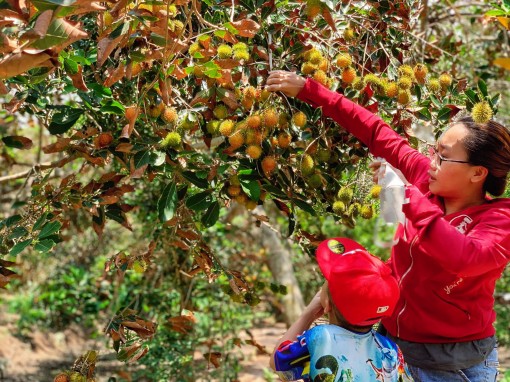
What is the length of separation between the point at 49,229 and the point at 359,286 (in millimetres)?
919

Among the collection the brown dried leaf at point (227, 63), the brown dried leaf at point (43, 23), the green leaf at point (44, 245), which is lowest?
the green leaf at point (44, 245)

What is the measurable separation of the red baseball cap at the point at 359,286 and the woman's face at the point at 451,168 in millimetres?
285

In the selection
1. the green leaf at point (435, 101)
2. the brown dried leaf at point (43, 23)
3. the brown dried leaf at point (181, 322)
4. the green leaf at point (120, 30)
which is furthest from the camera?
the brown dried leaf at point (181, 322)

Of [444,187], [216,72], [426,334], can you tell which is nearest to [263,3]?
[216,72]

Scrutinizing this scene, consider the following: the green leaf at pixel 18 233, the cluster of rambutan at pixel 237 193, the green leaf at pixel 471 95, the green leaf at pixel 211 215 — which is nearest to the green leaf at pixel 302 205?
the cluster of rambutan at pixel 237 193

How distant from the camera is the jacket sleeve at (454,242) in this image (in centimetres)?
149

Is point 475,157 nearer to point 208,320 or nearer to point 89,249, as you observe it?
point 208,320

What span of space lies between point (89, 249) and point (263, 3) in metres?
4.48

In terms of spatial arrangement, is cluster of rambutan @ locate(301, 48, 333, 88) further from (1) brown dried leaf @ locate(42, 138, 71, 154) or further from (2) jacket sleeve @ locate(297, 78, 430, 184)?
(1) brown dried leaf @ locate(42, 138, 71, 154)

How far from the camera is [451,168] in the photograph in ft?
5.51

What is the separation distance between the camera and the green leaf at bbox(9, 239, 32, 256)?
1.86m

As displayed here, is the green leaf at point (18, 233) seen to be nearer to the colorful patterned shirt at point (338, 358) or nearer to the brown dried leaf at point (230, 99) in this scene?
the brown dried leaf at point (230, 99)

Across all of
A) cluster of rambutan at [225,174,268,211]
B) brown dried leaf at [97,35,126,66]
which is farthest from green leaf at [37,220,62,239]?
brown dried leaf at [97,35,126,66]

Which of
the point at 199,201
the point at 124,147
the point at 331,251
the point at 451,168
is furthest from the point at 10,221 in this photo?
the point at 451,168
